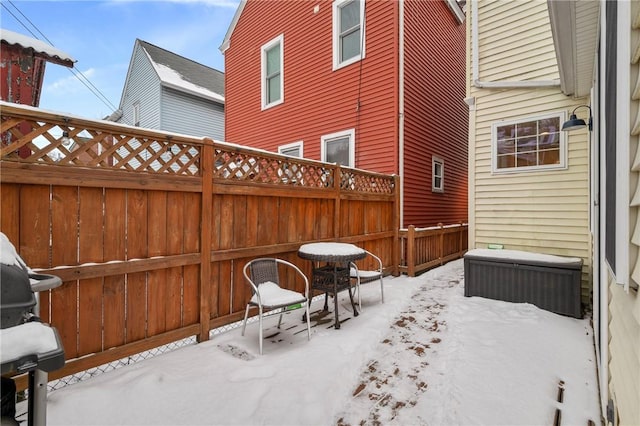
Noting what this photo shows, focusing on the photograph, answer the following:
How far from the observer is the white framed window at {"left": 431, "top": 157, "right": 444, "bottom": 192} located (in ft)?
25.8

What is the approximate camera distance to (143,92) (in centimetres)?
1252

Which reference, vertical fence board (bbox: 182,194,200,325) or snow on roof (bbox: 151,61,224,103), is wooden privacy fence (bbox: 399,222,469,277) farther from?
snow on roof (bbox: 151,61,224,103)

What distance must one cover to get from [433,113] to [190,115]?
9.30 m

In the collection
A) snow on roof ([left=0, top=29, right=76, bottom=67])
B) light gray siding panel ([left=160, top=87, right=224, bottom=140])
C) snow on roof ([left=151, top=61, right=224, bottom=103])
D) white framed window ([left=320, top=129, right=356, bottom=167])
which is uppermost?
snow on roof ([left=151, top=61, right=224, bottom=103])

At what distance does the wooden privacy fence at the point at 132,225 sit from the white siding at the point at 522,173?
359cm

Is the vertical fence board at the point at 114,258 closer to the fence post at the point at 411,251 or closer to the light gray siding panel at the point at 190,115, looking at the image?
the fence post at the point at 411,251

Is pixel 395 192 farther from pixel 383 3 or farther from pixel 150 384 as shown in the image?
pixel 150 384

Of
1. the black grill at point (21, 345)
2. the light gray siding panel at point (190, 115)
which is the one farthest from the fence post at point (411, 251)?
the light gray siding panel at point (190, 115)

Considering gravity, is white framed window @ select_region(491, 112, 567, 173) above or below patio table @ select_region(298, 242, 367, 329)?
above

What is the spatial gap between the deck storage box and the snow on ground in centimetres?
39

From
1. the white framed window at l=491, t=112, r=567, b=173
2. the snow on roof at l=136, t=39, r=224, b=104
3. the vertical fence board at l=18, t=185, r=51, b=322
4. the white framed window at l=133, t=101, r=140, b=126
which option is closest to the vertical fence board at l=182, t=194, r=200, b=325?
the vertical fence board at l=18, t=185, r=51, b=322

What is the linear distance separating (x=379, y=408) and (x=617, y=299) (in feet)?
5.10

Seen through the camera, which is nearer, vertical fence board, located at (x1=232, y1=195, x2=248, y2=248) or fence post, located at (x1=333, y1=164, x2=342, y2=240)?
vertical fence board, located at (x1=232, y1=195, x2=248, y2=248)

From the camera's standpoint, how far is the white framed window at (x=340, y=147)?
7.32m
